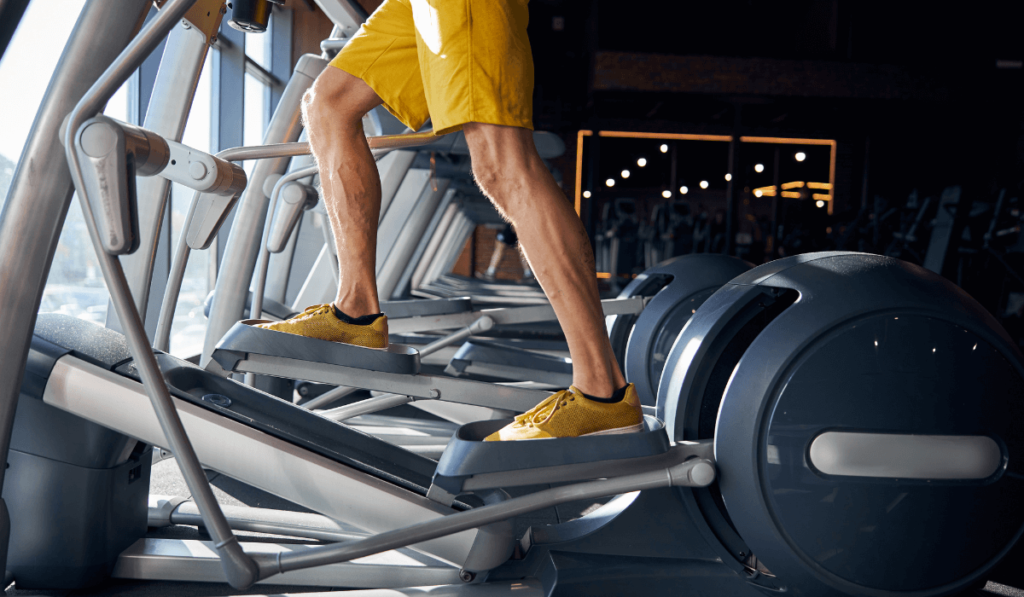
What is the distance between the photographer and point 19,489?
115cm

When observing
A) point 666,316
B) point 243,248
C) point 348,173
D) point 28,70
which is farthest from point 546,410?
point 28,70

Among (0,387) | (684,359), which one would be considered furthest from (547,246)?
(0,387)

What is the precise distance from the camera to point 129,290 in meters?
0.81

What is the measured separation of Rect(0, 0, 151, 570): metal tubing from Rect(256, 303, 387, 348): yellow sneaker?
38 centimetres

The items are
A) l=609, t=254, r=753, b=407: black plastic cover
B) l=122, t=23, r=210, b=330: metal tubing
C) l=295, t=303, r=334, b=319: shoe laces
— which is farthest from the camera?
l=609, t=254, r=753, b=407: black plastic cover

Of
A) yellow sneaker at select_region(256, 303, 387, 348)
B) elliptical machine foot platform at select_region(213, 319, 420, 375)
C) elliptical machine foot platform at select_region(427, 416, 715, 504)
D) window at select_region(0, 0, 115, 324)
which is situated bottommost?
elliptical machine foot platform at select_region(427, 416, 715, 504)

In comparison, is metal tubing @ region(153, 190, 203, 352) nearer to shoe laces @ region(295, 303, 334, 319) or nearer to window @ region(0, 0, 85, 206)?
shoe laces @ region(295, 303, 334, 319)

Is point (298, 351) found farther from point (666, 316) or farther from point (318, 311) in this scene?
point (666, 316)

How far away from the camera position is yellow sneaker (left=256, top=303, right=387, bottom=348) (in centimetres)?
128

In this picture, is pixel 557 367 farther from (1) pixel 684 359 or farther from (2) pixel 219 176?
(2) pixel 219 176

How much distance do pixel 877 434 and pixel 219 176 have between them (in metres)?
1.05

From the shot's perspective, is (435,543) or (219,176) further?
(435,543)

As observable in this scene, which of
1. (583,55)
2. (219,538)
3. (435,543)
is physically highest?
(583,55)

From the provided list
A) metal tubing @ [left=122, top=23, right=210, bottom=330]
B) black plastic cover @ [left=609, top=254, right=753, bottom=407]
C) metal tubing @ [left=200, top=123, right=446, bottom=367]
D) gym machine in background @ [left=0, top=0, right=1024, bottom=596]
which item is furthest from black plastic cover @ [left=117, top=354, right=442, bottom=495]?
black plastic cover @ [left=609, top=254, right=753, bottom=407]
